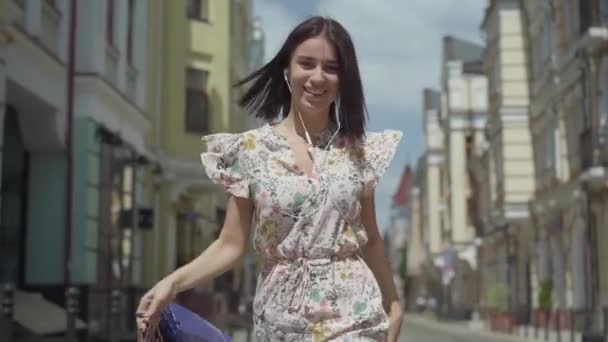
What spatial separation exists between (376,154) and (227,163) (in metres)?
0.47

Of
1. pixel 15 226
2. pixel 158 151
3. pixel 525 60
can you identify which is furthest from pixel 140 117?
pixel 525 60

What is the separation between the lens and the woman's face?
3.34m

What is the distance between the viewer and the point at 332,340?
3.10 m

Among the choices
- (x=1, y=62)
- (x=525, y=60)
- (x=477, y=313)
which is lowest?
(x=477, y=313)

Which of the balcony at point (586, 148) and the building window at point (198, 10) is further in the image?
the balcony at point (586, 148)

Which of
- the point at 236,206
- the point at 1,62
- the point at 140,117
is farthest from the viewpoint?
the point at 140,117

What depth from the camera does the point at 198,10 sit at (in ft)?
96.0

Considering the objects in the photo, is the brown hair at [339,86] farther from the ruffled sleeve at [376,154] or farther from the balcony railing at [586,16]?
the balcony railing at [586,16]

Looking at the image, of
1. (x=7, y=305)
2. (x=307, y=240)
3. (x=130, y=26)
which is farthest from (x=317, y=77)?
(x=130, y=26)

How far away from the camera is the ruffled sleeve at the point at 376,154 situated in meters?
3.34

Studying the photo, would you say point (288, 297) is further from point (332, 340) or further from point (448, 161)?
point (448, 161)

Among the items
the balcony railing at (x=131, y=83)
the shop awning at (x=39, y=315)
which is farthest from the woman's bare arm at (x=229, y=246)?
the balcony railing at (x=131, y=83)

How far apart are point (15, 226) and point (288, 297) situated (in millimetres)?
15684

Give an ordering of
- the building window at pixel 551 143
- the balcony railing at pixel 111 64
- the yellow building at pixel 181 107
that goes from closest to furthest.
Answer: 1. the balcony railing at pixel 111 64
2. the yellow building at pixel 181 107
3. the building window at pixel 551 143
